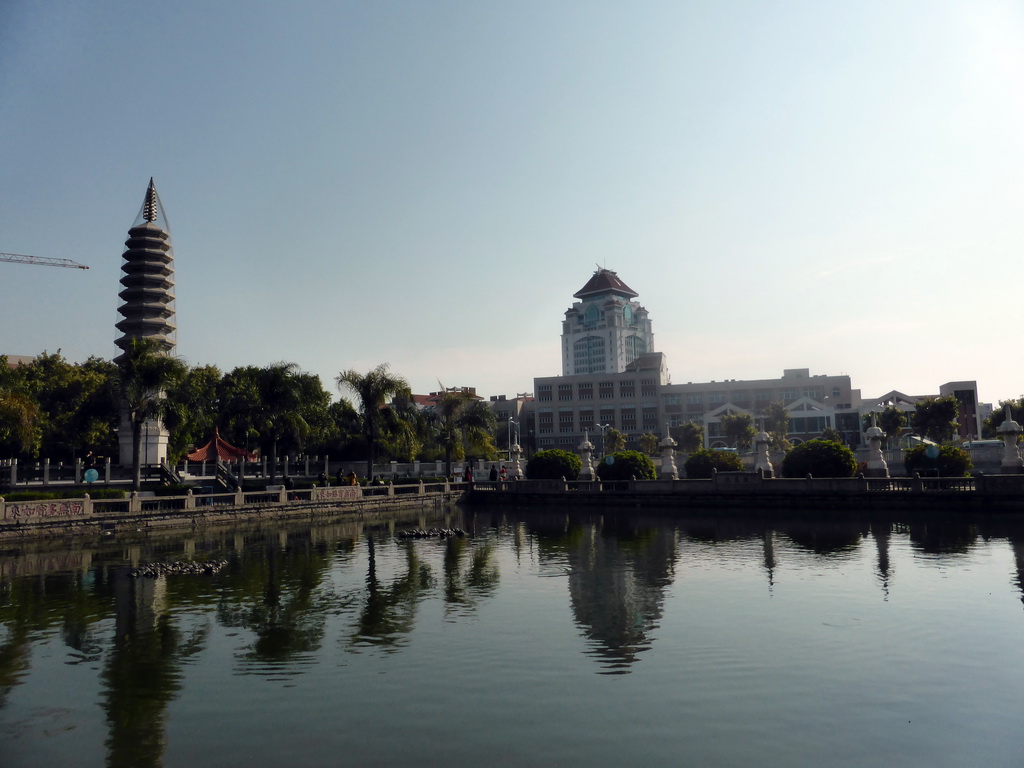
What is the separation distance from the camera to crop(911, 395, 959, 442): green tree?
269 ft

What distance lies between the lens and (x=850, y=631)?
49.3 ft

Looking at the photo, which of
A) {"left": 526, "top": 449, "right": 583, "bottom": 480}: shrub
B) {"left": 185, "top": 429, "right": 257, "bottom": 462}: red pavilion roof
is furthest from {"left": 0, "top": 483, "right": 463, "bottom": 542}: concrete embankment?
{"left": 185, "top": 429, "right": 257, "bottom": 462}: red pavilion roof

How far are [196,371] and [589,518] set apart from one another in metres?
47.7

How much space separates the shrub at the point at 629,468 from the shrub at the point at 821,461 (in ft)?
32.4

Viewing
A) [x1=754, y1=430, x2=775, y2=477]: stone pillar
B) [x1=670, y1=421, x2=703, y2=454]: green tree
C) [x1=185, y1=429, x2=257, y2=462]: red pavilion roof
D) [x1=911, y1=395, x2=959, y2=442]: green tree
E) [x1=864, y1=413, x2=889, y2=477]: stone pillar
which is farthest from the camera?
[x1=670, y1=421, x2=703, y2=454]: green tree

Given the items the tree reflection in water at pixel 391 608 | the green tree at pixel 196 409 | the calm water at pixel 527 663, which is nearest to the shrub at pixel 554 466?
the green tree at pixel 196 409

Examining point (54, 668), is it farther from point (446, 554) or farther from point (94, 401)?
point (94, 401)

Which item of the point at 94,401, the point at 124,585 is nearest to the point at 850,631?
the point at 124,585

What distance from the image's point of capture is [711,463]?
52812 mm

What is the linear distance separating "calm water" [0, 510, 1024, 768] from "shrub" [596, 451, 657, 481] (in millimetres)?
26993

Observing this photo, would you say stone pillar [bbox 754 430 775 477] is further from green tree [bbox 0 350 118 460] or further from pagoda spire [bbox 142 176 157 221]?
pagoda spire [bbox 142 176 157 221]

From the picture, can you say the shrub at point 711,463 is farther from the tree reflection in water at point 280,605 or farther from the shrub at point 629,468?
the tree reflection in water at point 280,605

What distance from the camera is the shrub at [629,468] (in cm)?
5250

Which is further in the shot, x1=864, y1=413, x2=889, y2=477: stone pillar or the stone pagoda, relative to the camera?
the stone pagoda
